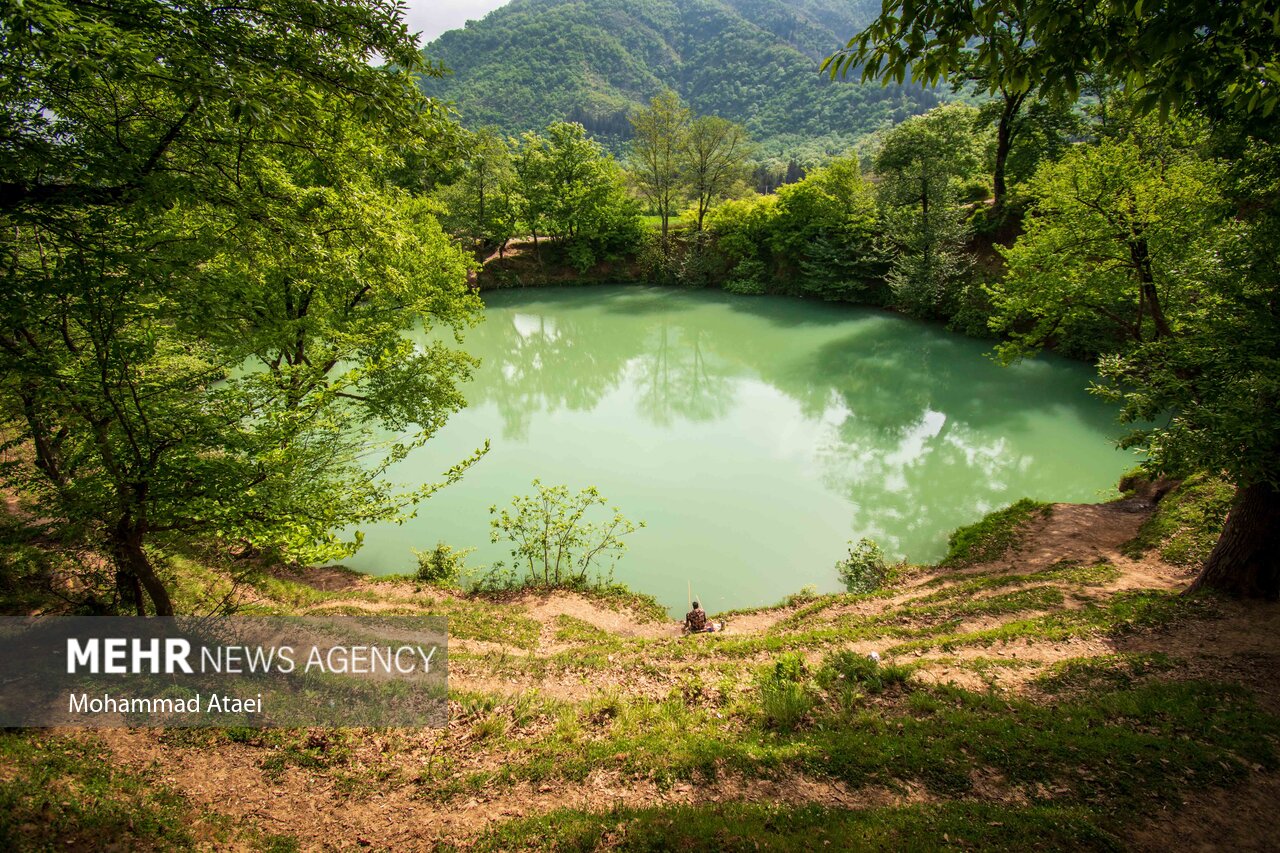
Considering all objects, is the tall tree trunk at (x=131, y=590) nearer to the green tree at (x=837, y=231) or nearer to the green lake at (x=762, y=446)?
the green lake at (x=762, y=446)

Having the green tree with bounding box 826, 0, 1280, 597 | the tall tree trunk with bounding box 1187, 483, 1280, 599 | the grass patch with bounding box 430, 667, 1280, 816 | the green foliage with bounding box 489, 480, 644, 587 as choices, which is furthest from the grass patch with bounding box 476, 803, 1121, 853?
the green foliage with bounding box 489, 480, 644, 587

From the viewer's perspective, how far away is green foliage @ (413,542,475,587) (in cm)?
1055

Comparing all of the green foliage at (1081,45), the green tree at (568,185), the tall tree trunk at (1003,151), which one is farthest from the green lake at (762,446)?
the green tree at (568,185)

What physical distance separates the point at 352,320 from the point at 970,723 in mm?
12373

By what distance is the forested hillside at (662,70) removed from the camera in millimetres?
107062

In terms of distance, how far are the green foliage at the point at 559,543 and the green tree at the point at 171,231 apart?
408 cm

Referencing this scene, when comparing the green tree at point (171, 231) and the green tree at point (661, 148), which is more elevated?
the green tree at point (661, 148)

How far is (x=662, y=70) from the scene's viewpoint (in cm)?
16475

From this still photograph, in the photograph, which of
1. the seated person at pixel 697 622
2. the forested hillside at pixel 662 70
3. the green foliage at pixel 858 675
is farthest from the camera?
the forested hillside at pixel 662 70

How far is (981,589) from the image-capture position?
28.9ft

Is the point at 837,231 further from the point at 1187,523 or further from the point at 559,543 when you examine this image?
the point at 559,543

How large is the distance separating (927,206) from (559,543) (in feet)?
79.6

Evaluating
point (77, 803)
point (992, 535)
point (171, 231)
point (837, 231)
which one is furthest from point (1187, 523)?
point (837, 231)

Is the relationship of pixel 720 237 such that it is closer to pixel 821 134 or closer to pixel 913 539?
pixel 913 539
